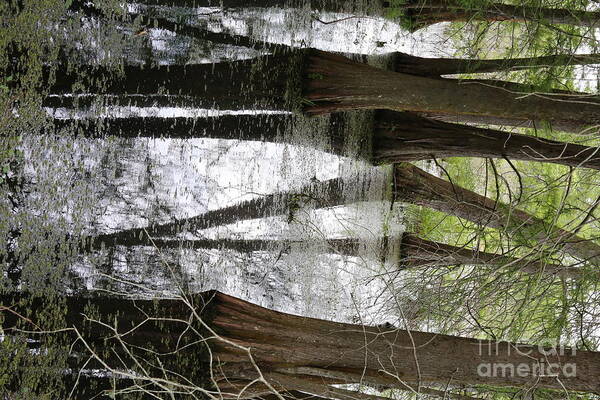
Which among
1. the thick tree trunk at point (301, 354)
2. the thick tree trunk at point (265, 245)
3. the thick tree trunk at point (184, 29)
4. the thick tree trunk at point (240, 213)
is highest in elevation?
the thick tree trunk at point (184, 29)

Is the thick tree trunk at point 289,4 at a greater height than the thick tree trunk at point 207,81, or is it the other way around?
the thick tree trunk at point 289,4

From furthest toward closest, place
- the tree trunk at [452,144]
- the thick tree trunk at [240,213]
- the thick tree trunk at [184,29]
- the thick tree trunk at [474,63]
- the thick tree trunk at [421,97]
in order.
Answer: the tree trunk at [452,144] → the thick tree trunk at [474,63] → the thick tree trunk at [421,97] → the thick tree trunk at [240,213] → the thick tree trunk at [184,29]

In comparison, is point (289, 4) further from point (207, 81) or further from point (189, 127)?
point (189, 127)

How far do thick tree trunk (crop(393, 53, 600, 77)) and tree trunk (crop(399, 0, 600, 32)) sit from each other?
0.67ft

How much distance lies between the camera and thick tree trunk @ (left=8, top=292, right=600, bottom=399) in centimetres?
304

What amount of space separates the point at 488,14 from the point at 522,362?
2.70 meters

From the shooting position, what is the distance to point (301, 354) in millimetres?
3129

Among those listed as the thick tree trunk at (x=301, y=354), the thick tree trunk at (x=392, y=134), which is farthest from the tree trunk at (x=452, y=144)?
the thick tree trunk at (x=301, y=354)

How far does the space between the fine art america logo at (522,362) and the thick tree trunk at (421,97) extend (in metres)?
1.29

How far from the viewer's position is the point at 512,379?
3.04 metres

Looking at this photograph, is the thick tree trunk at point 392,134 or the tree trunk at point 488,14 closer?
the thick tree trunk at point 392,134

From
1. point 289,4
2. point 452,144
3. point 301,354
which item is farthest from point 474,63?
point 301,354

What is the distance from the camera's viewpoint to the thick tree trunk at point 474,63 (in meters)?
3.76

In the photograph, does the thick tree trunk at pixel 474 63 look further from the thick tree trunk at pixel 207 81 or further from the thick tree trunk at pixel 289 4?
the thick tree trunk at pixel 207 81
